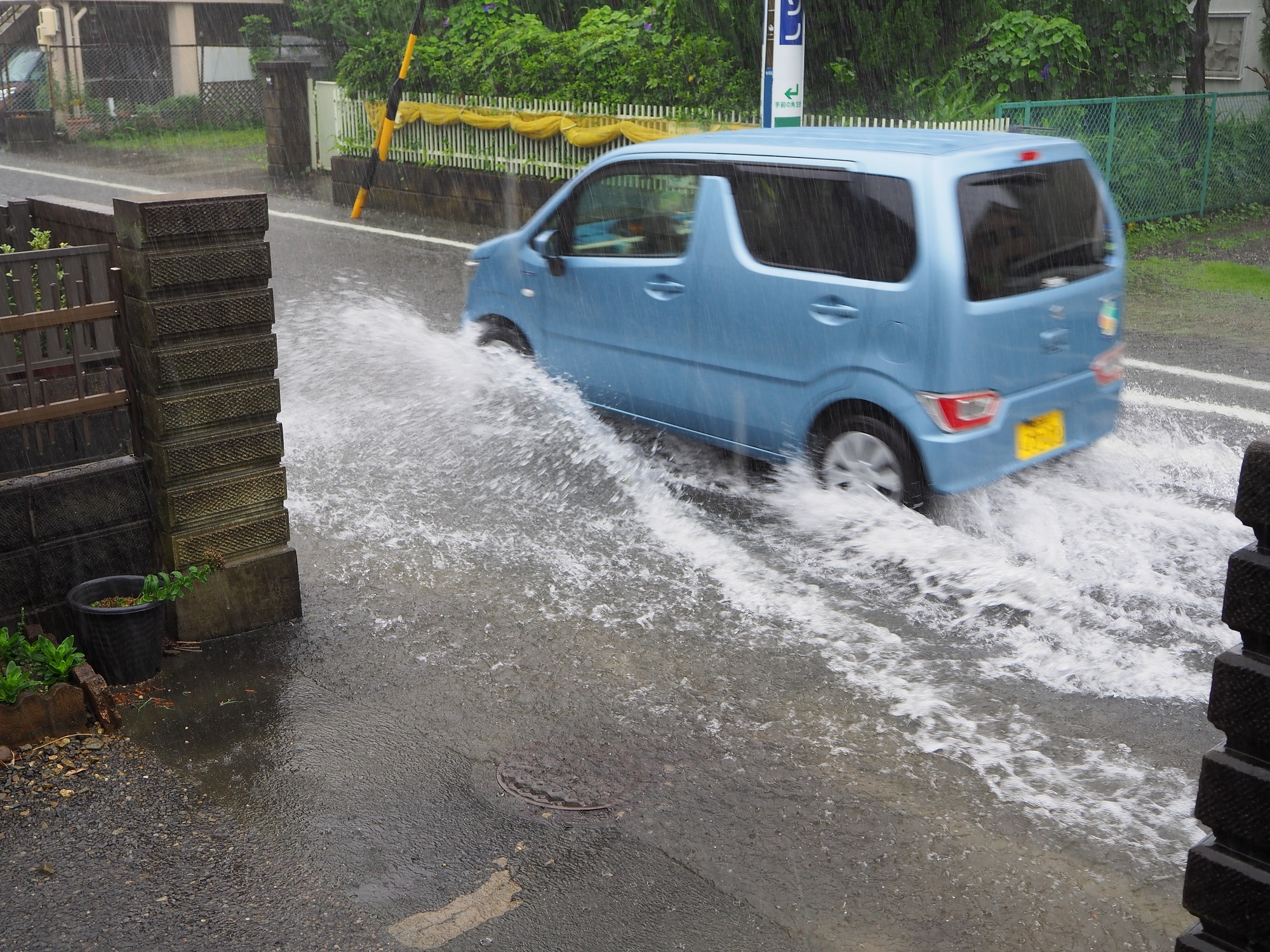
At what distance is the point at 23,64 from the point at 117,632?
28.0m

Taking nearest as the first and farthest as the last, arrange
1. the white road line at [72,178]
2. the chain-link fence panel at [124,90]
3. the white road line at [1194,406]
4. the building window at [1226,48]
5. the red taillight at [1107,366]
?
the red taillight at [1107,366] < the white road line at [1194,406] < the white road line at [72,178] < the building window at [1226,48] < the chain-link fence panel at [124,90]

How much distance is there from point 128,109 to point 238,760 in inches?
1076

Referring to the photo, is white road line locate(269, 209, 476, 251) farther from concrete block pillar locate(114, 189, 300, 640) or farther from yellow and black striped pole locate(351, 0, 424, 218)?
concrete block pillar locate(114, 189, 300, 640)

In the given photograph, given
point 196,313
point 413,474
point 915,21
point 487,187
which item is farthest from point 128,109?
point 196,313

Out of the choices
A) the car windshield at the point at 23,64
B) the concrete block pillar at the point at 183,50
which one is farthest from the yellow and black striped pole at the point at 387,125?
the car windshield at the point at 23,64

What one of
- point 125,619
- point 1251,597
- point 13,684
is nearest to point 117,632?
point 125,619

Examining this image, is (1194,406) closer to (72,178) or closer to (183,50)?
(72,178)

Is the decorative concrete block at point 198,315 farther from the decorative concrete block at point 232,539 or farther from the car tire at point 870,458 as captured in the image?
the car tire at point 870,458

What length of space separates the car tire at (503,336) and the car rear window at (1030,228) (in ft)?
9.85

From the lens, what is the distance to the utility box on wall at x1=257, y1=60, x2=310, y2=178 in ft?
66.7

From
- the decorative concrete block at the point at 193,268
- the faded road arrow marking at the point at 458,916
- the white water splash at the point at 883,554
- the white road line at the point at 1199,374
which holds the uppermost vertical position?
the decorative concrete block at the point at 193,268

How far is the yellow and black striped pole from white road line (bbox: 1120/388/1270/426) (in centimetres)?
1154

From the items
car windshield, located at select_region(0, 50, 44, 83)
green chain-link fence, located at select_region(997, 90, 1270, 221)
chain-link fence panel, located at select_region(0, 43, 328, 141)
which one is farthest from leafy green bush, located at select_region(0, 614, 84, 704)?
car windshield, located at select_region(0, 50, 44, 83)

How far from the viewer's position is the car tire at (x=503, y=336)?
7.78 m
